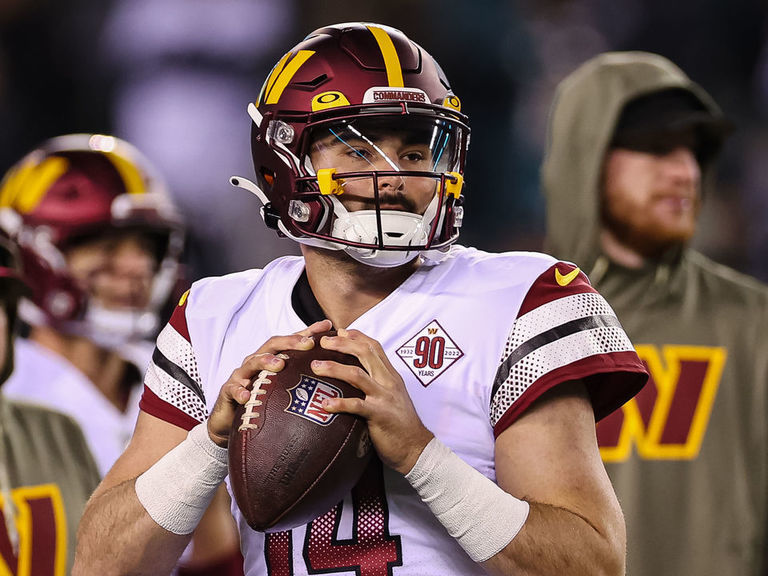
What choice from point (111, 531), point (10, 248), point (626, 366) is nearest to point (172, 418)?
point (111, 531)

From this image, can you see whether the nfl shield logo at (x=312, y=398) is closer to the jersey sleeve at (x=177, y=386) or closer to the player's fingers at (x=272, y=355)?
the player's fingers at (x=272, y=355)

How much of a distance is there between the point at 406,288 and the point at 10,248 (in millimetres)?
1809

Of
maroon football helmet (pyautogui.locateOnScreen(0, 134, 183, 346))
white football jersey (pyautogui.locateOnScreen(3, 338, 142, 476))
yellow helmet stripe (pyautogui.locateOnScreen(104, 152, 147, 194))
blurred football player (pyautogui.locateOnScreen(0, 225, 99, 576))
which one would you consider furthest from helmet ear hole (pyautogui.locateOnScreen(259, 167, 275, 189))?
yellow helmet stripe (pyautogui.locateOnScreen(104, 152, 147, 194))

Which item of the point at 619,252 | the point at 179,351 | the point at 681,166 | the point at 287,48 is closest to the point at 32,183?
the point at 619,252

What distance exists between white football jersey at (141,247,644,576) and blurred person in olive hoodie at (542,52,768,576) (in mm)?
1570

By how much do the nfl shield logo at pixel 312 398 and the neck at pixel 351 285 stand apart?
0.36m

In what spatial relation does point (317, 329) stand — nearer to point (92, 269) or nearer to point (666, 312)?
point (666, 312)

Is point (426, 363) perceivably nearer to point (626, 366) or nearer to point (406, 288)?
point (406, 288)

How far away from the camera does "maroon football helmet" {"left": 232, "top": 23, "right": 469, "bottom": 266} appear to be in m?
2.13

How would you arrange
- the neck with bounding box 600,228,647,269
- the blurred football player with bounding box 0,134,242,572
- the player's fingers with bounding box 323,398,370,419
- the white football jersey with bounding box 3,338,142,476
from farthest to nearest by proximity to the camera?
the blurred football player with bounding box 0,134,242,572
the white football jersey with bounding box 3,338,142,476
the neck with bounding box 600,228,647,269
the player's fingers with bounding box 323,398,370,419

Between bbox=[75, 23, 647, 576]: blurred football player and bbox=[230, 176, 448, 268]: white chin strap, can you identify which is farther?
bbox=[230, 176, 448, 268]: white chin strap

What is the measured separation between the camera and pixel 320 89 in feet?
7.29

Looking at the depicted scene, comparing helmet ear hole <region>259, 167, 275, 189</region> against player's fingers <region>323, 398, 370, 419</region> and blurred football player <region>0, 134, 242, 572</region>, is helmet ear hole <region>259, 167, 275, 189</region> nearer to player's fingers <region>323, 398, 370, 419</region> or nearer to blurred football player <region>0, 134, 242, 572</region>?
player's fingers <region>323, 398, 370, 419</region>

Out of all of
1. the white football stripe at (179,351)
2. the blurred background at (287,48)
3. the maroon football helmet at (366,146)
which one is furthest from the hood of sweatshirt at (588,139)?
the blurred background at (287,48)
